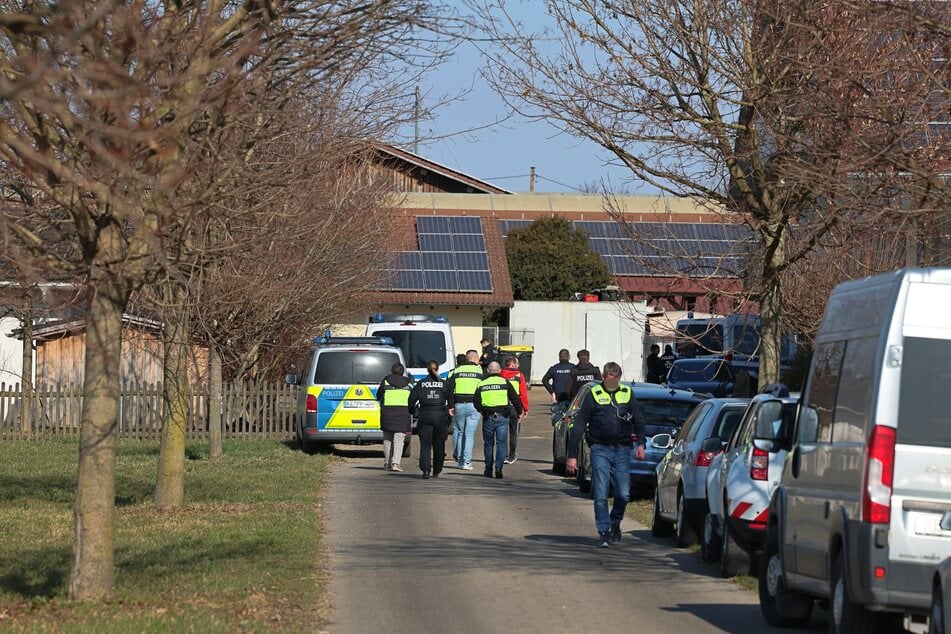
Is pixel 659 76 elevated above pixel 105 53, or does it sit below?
above

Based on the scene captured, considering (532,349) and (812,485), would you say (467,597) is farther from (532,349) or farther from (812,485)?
(532,349)

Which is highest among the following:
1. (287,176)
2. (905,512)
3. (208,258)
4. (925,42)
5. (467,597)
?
(925,42)

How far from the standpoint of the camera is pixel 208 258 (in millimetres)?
11930

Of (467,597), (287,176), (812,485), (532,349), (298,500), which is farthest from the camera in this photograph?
(532,349)

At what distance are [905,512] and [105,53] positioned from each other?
204 inches

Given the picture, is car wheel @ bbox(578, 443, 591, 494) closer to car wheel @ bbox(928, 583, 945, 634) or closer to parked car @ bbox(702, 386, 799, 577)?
parked car @ bbox(702, 386, 799, 577)

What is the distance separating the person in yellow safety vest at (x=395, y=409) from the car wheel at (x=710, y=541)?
33.5ft

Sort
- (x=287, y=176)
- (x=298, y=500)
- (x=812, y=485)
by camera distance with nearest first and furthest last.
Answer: (x=812, y=485) < (x=287, y=176) < (x=298, y=500)

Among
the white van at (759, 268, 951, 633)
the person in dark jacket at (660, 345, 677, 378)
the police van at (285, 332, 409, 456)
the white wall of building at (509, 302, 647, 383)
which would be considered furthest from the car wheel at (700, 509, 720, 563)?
the white wall of building at (509, 302, 647, 383)

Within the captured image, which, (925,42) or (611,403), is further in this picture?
(611,403)

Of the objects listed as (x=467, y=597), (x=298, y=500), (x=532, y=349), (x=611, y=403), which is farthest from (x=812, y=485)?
(x=532, y=349)

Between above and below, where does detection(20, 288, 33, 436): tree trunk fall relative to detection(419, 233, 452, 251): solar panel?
below

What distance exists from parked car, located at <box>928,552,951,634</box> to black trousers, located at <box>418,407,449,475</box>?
50.1ft

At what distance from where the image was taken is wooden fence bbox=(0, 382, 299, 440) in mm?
30531
